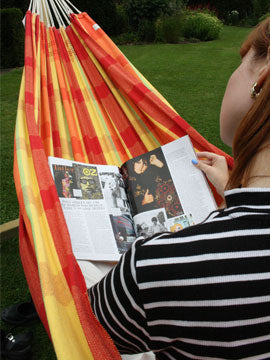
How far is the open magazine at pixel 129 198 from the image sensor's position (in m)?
0.94

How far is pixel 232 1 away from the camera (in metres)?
9.09

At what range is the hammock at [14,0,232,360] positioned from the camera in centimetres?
69

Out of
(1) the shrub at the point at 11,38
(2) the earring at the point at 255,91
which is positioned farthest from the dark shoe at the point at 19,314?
(1) the shrub at the point at 11,38

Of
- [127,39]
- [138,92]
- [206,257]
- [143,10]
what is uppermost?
[143,10]

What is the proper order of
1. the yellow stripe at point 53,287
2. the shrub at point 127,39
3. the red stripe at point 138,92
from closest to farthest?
the yellow stripe at point 53,287
the red stripe at point 138,92
the shrub at point 127,39

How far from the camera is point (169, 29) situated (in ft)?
18.7

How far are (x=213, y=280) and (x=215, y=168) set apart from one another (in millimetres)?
657

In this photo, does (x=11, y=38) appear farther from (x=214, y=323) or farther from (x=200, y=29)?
(x=214, y=323)

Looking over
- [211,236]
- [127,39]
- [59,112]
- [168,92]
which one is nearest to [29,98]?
[59,112]

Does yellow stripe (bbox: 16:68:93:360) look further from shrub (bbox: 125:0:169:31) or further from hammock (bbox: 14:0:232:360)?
shrub (bbox: 125:0:169:31)

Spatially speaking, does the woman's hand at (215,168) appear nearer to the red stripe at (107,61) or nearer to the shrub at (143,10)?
the red stripe at (107,61)

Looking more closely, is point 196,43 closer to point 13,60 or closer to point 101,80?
point 13,60

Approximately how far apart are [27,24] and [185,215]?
1.19 meters

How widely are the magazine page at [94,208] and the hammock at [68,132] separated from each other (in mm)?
74
